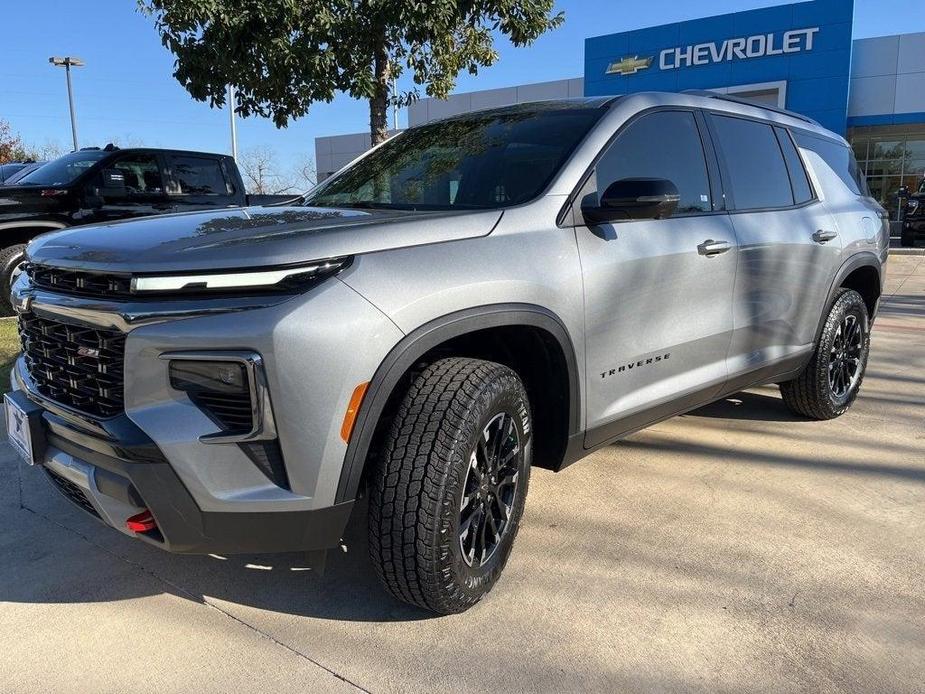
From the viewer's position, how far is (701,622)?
7.98 feet

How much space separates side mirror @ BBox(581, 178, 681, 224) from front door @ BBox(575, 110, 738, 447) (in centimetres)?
7

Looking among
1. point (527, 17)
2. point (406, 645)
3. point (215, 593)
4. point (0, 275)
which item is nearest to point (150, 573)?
point (215, 593)

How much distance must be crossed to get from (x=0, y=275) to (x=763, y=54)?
2360cm

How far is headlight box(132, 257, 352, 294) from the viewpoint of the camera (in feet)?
6.53

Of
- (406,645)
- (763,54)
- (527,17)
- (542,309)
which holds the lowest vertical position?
(406,645)

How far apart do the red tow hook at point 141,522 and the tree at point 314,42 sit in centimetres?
656

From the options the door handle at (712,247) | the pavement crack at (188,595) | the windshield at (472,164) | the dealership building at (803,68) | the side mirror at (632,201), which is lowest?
the pavement crack at (188,595)

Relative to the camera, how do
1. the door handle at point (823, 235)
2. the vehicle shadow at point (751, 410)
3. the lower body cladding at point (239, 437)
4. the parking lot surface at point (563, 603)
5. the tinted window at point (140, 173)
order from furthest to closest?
the tinted window at point (140, 173)
the vehicle shadow at point (751, 410)
the door handle at point (823, 235)
the parking lot surface at point (563, 603)
the lower body cladding at point (239, 437)

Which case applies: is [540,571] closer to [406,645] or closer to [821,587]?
[406,645]

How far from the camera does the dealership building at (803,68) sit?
2286 cm

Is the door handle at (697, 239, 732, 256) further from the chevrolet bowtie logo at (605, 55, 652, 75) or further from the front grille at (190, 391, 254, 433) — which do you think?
the chevrolet bowtie logo at (605, 55, 652, 75)

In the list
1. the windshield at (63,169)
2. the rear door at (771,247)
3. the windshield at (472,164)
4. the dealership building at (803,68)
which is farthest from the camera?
the dealership building at (803,68)

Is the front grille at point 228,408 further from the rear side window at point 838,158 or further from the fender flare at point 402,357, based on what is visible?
the rear side window at point 838,158

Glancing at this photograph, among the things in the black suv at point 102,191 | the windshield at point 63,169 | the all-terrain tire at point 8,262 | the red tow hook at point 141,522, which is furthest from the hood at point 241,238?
the windshield at point 63,169
